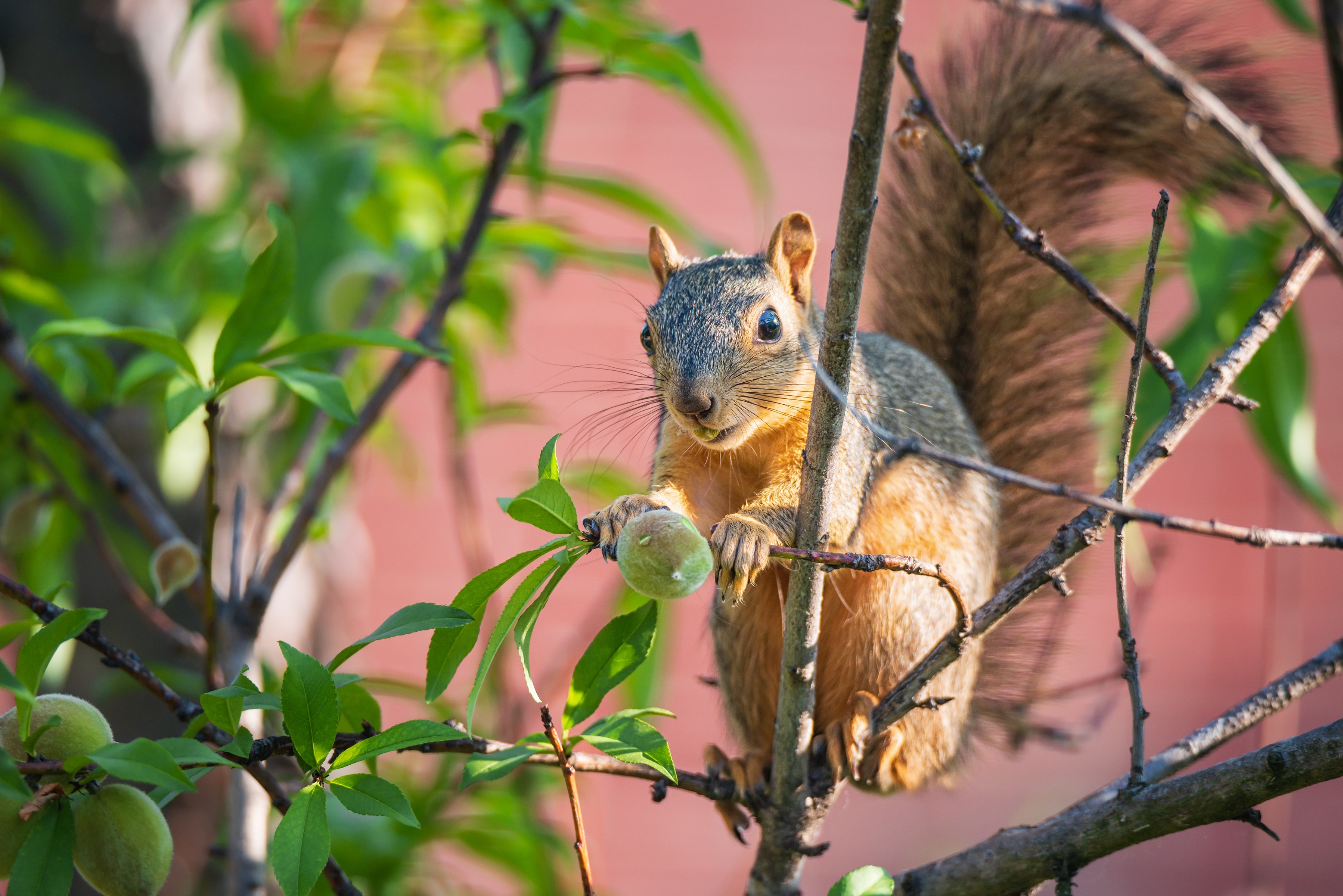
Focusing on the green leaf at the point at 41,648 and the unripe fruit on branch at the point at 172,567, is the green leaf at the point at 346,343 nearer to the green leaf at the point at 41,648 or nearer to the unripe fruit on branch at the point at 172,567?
the unripe fruit on branch at the point at 172,567

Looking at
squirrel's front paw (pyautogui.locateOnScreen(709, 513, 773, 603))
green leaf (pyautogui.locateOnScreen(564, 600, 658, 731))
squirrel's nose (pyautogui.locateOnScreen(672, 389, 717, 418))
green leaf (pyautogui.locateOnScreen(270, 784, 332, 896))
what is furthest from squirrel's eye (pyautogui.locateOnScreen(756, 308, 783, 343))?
green leaf (pyautogui.locateOnScreen(270, 784, 332, 896))

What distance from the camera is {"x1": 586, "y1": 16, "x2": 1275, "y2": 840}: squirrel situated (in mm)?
962

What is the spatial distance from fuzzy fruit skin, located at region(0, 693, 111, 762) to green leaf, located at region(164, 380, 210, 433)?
0.21 m

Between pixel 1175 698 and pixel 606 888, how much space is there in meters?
1.48

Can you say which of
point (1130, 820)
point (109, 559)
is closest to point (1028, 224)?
point (1130, 820)

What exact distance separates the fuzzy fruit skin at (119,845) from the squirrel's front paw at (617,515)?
0.30 metres

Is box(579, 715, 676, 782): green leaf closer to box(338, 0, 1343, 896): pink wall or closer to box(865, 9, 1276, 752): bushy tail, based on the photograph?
box(865, 9, 1276, 752): bushy tail

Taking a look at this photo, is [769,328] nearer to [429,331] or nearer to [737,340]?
[737,340]

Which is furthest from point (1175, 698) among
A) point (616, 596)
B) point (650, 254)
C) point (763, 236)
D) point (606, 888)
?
point (650, 254)

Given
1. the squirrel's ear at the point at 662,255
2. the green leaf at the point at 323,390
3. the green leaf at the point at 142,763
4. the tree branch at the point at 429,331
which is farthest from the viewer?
the squirrel's ear at the point at 662,255

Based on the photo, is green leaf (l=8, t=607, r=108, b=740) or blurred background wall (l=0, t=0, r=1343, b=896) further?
A: blurred background wall (l=0, t=0, r=1343, b=896)

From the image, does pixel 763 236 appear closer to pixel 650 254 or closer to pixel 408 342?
pixel 650 254

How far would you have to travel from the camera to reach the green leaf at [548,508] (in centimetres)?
63

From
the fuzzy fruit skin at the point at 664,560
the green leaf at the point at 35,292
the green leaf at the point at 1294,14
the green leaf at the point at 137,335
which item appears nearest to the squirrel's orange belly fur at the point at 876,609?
the fuzzy fruit skin at the point at 664,560
